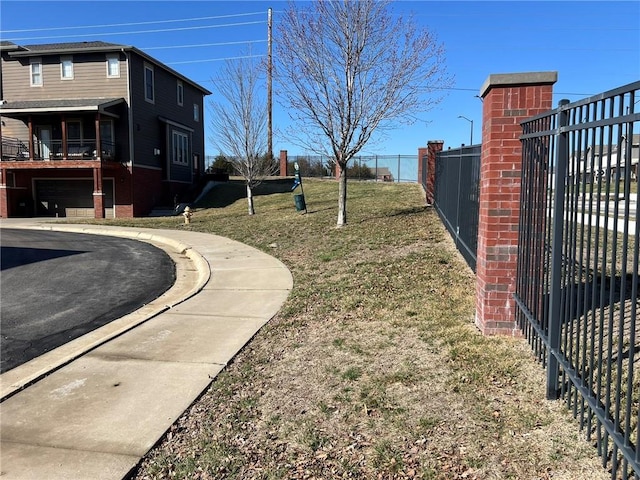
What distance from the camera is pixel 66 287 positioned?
8594 mm

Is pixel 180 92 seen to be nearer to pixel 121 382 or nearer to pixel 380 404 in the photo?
pixel 121 382

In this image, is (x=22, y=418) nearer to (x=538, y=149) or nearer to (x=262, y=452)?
(x=262, y=452)

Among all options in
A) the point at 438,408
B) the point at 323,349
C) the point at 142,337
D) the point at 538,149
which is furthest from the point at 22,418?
the point at 538,149

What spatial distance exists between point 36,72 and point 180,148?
27.1 ft

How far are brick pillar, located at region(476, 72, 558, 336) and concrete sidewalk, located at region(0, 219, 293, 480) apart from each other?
8.48 ft

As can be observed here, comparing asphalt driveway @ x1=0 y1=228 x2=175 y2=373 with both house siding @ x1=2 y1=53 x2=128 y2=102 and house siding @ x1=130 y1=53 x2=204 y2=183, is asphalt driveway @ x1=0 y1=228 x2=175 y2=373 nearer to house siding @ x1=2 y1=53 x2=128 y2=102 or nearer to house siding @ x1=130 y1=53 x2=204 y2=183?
house siding @ x1=130 y1=53 x2=204 y2=183

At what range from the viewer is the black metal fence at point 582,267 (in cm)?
237

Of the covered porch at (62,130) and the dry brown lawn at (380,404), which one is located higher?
the covered porch at (62,130)

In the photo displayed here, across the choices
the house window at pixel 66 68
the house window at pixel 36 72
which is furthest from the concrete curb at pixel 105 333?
the house window at pixel 36 72

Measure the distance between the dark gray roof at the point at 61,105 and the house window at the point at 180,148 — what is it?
16.6 ft

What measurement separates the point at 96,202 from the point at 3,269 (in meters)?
15.4

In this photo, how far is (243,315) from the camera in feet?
21.1

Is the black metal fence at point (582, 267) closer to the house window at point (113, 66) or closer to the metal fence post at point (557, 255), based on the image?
the metal fence post at point (557, 255)

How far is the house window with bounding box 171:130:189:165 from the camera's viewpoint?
2941 centimetres
